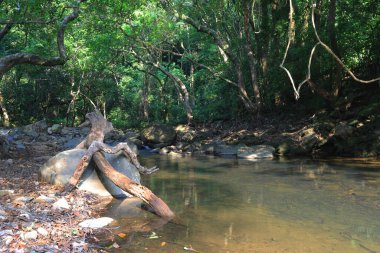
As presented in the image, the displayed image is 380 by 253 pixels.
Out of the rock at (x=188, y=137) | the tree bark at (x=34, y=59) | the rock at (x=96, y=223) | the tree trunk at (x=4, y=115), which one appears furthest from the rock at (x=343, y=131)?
the tree trunk at (x=4, y=115)

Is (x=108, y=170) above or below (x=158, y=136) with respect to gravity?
below

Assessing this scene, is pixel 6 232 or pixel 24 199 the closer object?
pixel 6 232

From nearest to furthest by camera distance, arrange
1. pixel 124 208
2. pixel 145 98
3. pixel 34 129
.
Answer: pixel 124 208 → pixel 34 129 → pixel 145 98

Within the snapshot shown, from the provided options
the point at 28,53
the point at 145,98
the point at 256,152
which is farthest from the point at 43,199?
the point at 145,98

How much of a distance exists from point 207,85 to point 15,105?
47.3ft

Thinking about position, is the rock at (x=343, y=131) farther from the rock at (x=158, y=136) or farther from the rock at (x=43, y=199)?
the rock at (x=43, y=199)

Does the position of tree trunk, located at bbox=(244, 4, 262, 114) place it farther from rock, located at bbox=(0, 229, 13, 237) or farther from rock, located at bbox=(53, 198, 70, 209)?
rock, located at bbox=(0, 229, 13, 237)

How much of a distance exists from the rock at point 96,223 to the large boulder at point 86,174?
175cm

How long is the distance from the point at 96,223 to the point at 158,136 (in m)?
14.4

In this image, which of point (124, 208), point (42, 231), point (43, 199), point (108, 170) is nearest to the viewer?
point (42, 231)

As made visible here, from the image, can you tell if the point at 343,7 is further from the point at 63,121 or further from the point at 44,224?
the point at 63,121

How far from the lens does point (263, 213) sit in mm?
6789

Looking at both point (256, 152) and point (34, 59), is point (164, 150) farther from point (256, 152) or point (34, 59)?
point (34, 59)

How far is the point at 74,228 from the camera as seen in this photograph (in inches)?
215
